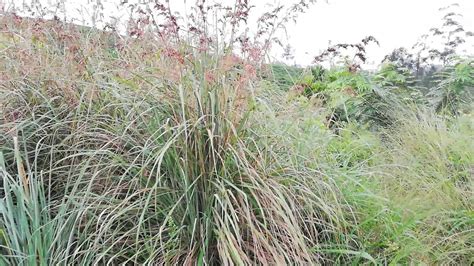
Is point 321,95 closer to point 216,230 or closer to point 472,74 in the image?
point 216,230

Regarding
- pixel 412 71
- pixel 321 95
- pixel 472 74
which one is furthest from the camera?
pixel 412 71

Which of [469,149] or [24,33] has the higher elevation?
[24,33]

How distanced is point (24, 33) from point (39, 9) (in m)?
0.24

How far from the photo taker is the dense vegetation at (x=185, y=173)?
1.86 m

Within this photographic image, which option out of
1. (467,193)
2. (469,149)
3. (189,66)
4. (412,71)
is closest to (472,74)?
(412,71)

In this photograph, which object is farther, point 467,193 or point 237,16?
point 467,193

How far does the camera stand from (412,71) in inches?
228

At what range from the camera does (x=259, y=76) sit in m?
2.40

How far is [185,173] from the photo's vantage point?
1911mm

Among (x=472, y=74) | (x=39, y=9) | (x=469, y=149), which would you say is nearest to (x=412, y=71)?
(x=472, y=74)

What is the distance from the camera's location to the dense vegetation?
1861 millimetres

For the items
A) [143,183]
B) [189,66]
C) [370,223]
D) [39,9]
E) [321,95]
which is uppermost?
[39,9]

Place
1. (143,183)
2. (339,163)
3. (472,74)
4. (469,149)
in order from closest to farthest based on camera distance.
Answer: (143,183)
(339,163)
(469,149)
(472,74)

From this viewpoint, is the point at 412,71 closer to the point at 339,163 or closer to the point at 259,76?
the point at 339,163
